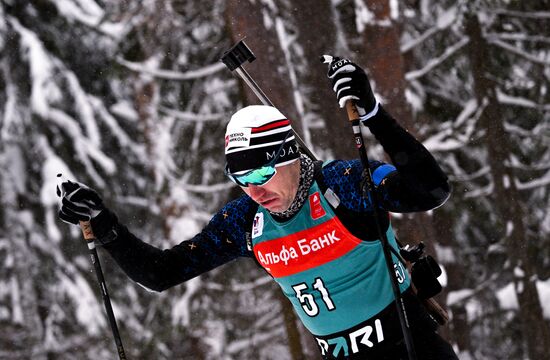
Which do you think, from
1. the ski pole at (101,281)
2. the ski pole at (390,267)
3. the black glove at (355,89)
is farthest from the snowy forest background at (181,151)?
the black glove at (355,89)

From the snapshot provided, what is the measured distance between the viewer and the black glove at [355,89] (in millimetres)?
3281

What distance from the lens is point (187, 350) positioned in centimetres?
1284

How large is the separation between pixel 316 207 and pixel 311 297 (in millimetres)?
415

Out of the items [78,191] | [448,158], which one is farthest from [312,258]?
[448,158]

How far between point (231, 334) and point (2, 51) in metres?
5.40

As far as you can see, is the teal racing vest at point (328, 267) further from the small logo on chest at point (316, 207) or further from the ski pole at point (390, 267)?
the ski pole at point (390, 267)

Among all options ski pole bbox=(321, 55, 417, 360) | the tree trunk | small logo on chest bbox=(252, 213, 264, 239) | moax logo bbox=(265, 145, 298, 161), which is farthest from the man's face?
the tree trunk

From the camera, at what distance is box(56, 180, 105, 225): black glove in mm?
3771

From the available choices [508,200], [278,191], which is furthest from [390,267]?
[508,200]

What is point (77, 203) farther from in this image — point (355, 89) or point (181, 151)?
point (181, 151)

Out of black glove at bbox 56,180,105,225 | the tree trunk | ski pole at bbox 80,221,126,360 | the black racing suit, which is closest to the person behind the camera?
the black racing suit

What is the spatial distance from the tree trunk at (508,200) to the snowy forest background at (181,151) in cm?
2

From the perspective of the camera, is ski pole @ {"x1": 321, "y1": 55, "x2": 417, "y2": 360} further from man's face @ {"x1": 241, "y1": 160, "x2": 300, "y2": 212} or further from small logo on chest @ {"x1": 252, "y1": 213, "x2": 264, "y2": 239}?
small logo on chest @ {"x1": 252, "y1": 213, "x2": 264, "y2": 239}

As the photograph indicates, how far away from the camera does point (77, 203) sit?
149 inches
